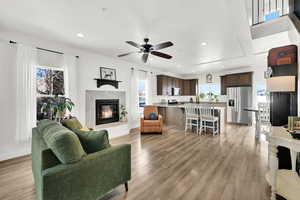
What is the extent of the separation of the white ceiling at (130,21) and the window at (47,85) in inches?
33.1

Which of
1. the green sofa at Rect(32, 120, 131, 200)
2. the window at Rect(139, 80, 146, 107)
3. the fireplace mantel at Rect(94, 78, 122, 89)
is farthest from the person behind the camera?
the window at Rect(139, 80, 146, 107)

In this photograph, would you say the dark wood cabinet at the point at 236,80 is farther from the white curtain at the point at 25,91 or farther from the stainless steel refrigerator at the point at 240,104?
the white curtain at the point at 25,91

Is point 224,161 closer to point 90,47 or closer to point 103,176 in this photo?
point 103,176

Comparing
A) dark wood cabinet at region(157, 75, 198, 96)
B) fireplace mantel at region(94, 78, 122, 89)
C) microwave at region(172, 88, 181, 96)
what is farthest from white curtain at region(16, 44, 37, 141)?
microwave at region(172, 88, 181, 96)

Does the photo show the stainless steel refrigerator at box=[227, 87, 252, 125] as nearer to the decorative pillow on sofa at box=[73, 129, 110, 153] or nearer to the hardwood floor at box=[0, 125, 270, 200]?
the hardwood floor at box=[0, 125, 270, 200]

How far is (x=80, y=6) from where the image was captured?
2.11 metres

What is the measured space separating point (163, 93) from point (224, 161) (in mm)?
4286

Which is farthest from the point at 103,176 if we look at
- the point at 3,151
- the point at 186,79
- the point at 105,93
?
the point at 186,79

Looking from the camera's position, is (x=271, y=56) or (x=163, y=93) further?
(x=163, y=93)

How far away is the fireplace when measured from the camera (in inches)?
177

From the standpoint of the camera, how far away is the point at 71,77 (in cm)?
377

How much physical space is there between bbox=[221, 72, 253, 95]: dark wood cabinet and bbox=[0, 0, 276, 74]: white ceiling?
10.4 feet

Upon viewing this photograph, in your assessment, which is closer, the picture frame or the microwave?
the picture frame

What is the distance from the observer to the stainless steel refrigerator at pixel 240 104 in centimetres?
614
